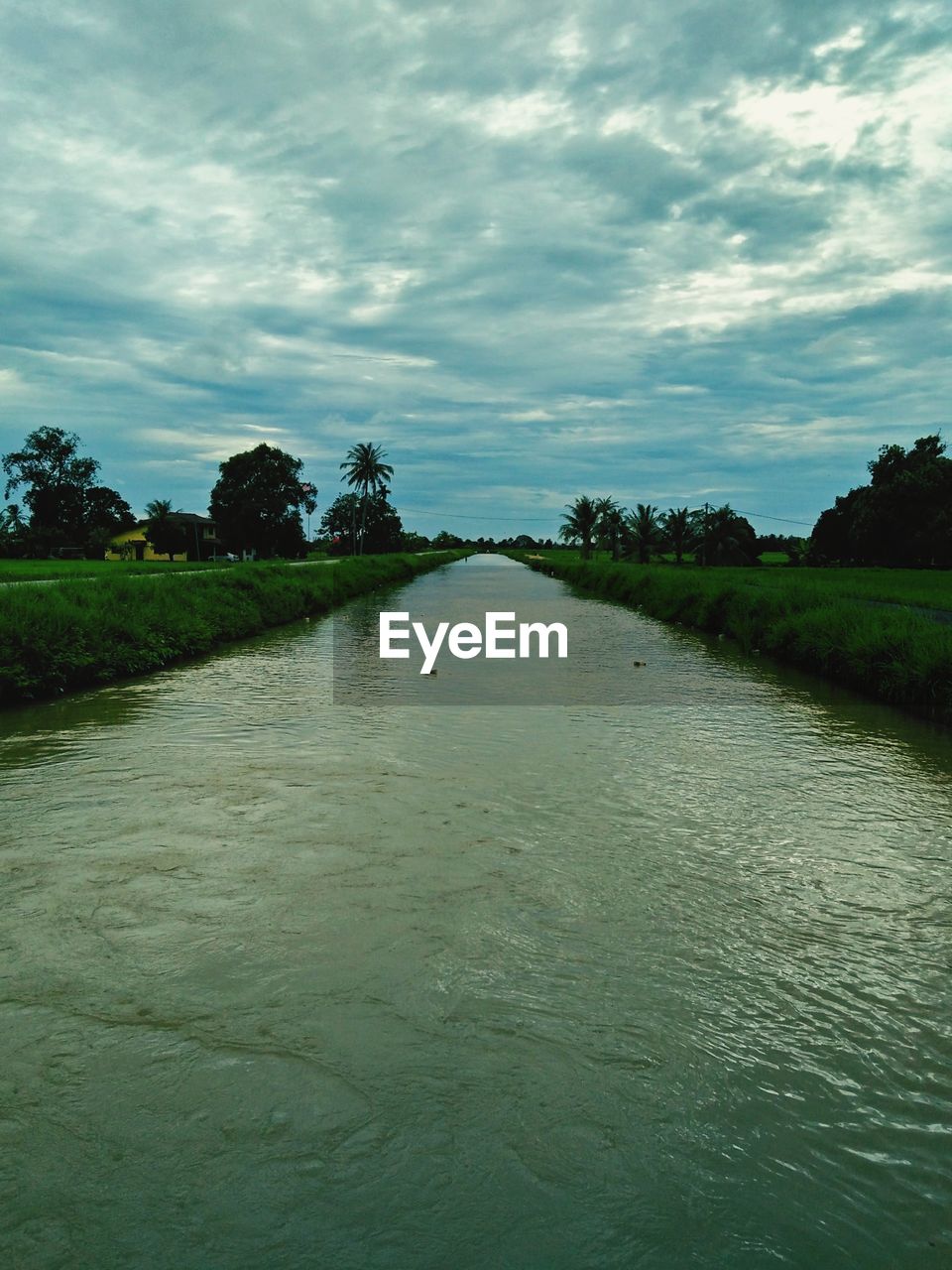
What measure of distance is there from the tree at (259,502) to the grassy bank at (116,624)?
153ft

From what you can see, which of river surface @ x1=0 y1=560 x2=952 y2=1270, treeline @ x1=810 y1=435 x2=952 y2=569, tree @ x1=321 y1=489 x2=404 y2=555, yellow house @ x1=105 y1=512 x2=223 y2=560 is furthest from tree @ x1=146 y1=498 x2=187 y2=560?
river surface @ x1=0 y1=560 x2=952 y2=1270

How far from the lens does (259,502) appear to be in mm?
67250

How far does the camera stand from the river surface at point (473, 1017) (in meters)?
2.38

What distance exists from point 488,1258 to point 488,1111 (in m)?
0.56

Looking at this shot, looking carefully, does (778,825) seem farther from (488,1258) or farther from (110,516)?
(110,516)

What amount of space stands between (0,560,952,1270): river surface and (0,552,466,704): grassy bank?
407 centimetres

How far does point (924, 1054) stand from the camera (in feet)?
→ 10.4

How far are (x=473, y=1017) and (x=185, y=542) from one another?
2766 inches

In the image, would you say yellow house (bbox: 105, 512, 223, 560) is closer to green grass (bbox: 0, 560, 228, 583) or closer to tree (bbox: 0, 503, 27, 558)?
tree (bbox: 0, 503, 27, 558)

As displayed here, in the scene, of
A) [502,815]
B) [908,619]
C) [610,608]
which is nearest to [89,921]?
[502,815]

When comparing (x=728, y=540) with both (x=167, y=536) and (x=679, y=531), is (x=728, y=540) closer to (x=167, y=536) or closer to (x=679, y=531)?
(x=679, y=531)

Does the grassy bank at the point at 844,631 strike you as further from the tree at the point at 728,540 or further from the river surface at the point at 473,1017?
the tree at the point at 728,540

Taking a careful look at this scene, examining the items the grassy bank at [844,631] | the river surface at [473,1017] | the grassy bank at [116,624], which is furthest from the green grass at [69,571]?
the river surface at [473,1017]

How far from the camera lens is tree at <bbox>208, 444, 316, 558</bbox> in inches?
2655
